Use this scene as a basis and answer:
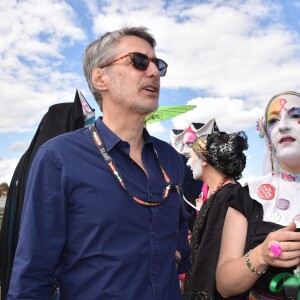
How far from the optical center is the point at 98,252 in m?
1.70

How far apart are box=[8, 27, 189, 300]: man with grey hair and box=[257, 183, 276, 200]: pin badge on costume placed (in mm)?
592

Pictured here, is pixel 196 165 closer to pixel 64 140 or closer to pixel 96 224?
pixel 64 140

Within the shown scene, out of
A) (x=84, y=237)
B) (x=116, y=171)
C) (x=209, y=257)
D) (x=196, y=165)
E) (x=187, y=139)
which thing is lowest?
(x=209, y=257)

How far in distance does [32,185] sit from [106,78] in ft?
2.93

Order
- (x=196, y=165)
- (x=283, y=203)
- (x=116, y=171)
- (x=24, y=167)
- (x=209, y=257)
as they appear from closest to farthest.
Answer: (x=116, y=171) < (x=283, y=203) < (x=209, y=257) < (x=24, y=167) < (x=196, y=165)

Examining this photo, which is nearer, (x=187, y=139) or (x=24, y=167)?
(x=24, y=167)

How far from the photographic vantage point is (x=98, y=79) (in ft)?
7.76

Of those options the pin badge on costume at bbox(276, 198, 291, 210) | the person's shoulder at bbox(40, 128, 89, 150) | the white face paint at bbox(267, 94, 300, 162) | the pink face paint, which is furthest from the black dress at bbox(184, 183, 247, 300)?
the person's shoulder at bbox(40, 128, 89, 150)

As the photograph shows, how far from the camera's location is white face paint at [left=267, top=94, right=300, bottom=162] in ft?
7.70

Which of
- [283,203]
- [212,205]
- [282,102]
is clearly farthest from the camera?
[212,205]

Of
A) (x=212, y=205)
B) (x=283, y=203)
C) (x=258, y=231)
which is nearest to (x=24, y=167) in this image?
(x=212, y=205)

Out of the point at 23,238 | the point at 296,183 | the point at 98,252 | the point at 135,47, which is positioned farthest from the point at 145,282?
the point at 135,47

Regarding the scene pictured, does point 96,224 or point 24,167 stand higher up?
point 24,167

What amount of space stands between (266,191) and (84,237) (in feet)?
A: 4.06
